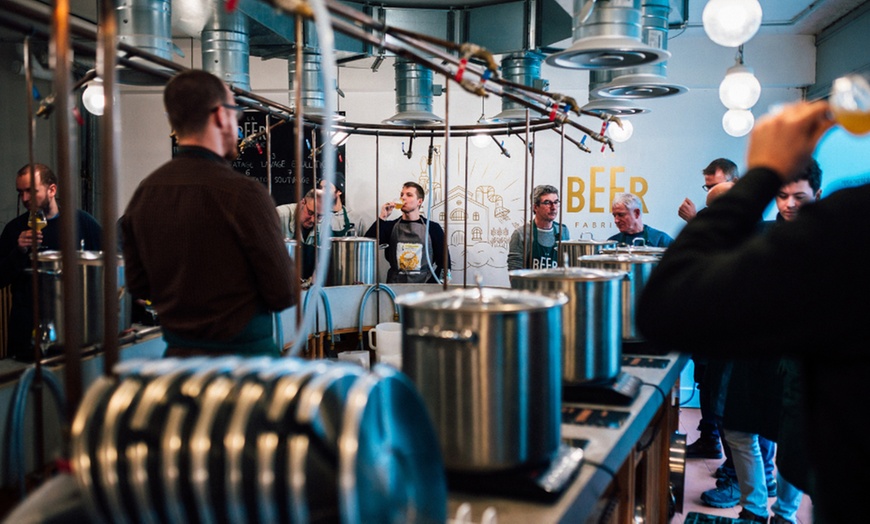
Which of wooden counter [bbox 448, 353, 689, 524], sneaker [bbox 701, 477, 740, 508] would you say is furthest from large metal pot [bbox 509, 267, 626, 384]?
sneaker [bbox 701, 477, 740, 508]

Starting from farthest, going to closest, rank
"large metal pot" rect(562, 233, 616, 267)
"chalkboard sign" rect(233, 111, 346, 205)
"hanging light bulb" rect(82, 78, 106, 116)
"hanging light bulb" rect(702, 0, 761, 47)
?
"chalkboard sign" rect(233, 111, 346, 205), "hanging light bulb" rect(82, 78, 106, 116), "large metal pot" rect(562, 233, 616, 267), "hanging light bulb" rect(702, 0, 761, 47)

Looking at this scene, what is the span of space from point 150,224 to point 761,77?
17.8ft

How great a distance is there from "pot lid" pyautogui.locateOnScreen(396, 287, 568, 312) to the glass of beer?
0.52 m

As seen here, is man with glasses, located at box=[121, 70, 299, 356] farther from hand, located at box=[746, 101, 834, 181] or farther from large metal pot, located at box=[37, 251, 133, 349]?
hand, located at box=[746, 101, 834, 181]

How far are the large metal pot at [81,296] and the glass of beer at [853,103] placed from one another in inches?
76.9

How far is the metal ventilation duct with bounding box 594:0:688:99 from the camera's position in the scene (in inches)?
105

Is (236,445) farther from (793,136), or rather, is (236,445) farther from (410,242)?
(410,242)

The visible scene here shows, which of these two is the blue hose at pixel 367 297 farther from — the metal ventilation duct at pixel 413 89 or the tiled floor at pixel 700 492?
the tiled floor at pixel 700 492

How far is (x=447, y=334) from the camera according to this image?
3.69ft

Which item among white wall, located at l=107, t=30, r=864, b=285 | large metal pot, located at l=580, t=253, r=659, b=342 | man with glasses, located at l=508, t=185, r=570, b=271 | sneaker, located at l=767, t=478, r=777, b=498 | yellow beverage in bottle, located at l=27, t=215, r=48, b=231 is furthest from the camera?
white wall, located at l=107, t=30, r=864, b=285

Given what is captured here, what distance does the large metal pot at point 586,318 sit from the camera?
64.5 inches

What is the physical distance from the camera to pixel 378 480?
0.75 m

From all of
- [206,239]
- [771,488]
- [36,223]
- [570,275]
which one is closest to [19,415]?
[36,223]

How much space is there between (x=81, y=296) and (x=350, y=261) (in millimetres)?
1974
